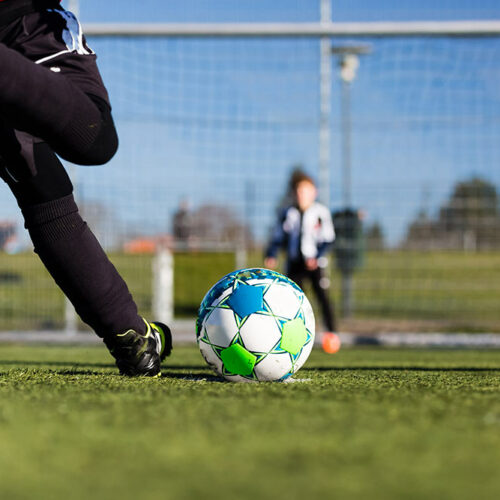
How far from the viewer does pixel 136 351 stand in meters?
2.80

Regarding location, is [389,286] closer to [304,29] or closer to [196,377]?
[304,29]

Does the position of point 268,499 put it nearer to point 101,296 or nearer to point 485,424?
point 485,424

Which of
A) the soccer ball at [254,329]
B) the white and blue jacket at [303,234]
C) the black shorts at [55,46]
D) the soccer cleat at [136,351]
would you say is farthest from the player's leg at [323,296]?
the black shorts at [55,46]

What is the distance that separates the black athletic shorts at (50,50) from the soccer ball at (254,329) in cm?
86

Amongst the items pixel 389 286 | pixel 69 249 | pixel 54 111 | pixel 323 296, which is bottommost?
pixel 389 286

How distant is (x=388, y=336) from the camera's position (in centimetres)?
767

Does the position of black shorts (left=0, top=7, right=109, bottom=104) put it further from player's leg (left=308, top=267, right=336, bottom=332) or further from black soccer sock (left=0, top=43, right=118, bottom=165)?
player's leg (left=308, top=267, right=336, bottom=332)

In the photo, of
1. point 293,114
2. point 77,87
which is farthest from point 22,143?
point 293,114

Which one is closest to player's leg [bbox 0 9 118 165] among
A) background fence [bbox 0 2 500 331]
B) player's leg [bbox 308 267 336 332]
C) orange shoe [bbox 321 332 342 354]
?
orange shoe [bbox 321 332 342 354]

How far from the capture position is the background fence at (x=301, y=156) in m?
8.95

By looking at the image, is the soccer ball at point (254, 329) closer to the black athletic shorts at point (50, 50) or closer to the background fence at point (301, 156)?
the black athletic shorts at point (50, 50)

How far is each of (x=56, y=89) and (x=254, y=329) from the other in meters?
1.11

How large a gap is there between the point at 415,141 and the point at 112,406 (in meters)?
7.76

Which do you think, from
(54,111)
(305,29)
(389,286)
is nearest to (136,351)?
(54,111)
